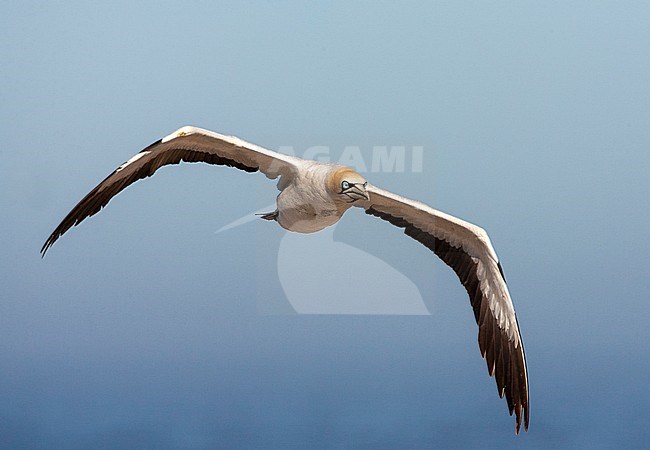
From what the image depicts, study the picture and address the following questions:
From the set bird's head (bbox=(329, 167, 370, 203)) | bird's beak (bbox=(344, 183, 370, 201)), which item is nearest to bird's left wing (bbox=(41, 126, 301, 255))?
bird's head (bbox=(329, 167, 370, 203))

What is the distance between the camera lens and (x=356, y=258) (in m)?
9.18

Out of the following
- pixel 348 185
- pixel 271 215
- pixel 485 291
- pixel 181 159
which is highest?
pixel 181 159

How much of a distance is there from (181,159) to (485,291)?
2.75 m

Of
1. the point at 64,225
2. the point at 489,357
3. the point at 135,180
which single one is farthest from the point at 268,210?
the point at 489,357

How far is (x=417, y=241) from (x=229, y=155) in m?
1.75

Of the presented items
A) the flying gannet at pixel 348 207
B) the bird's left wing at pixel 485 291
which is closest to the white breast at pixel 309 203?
the flying gannet at pixel 348 207

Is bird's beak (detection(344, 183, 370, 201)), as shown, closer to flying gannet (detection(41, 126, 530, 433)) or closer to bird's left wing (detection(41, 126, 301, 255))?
flying gannet (detection(41, 126, 530, 433))

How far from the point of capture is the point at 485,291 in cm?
878

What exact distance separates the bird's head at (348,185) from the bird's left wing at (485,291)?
917mm

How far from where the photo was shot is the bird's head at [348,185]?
300 inches

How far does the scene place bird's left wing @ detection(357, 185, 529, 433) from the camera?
863 cm

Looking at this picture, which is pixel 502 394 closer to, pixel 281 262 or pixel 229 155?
pixel 281 262

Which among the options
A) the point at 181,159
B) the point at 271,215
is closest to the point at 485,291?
the point at 271,215

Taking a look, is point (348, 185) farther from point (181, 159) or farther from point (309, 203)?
point (181, 159)
